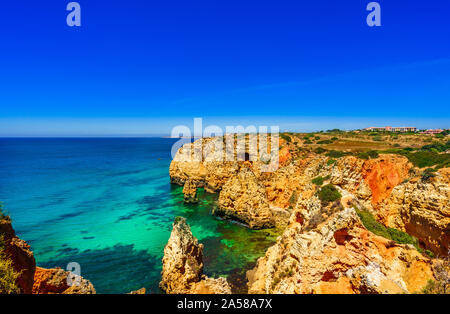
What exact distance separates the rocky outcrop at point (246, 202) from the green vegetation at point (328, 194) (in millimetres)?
13913

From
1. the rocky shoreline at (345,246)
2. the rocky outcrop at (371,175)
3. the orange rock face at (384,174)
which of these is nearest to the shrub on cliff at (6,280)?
the rocky shoreline at (345,246)

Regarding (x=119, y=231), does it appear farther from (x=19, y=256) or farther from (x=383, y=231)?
(x=383, y=231)

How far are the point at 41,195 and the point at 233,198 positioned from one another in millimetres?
39729

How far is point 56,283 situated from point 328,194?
15145 mm

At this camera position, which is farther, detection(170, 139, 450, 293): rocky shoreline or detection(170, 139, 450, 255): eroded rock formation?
detection(170, 139, 450, 255): eroded rock formation

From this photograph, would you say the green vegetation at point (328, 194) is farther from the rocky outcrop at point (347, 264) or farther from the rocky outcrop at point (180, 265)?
the rocky outcrop at point (180, 265)

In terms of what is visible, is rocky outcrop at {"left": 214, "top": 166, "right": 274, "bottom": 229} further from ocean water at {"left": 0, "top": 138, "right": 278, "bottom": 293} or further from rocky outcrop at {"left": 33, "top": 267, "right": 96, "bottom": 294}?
rocky outcrop at {"left": 33, "top": 267, "right": 96, "bottom": 294}

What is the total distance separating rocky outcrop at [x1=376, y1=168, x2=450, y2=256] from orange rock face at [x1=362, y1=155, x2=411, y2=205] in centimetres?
329

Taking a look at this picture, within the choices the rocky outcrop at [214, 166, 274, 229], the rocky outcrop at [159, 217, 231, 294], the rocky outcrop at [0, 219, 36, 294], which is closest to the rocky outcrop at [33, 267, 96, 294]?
the rocky outcrop at [0, 219, 36, 294]

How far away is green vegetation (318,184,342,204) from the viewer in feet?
43.0

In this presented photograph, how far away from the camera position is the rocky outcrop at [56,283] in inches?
401

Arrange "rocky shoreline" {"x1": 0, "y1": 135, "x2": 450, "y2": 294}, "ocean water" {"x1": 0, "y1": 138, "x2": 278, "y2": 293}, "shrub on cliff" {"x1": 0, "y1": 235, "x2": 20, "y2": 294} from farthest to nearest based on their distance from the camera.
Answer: "ocean water" {"x1": 0, "y1": 138, "x2": 278, "y2": 293} → "rocky shoreline" {"x1": 0, "y1": 135, "x2": 450, "y2": 294} → "shrub on cliff" {"x1": 0, "y1": 235, "x2": 20, "y2": 294}
